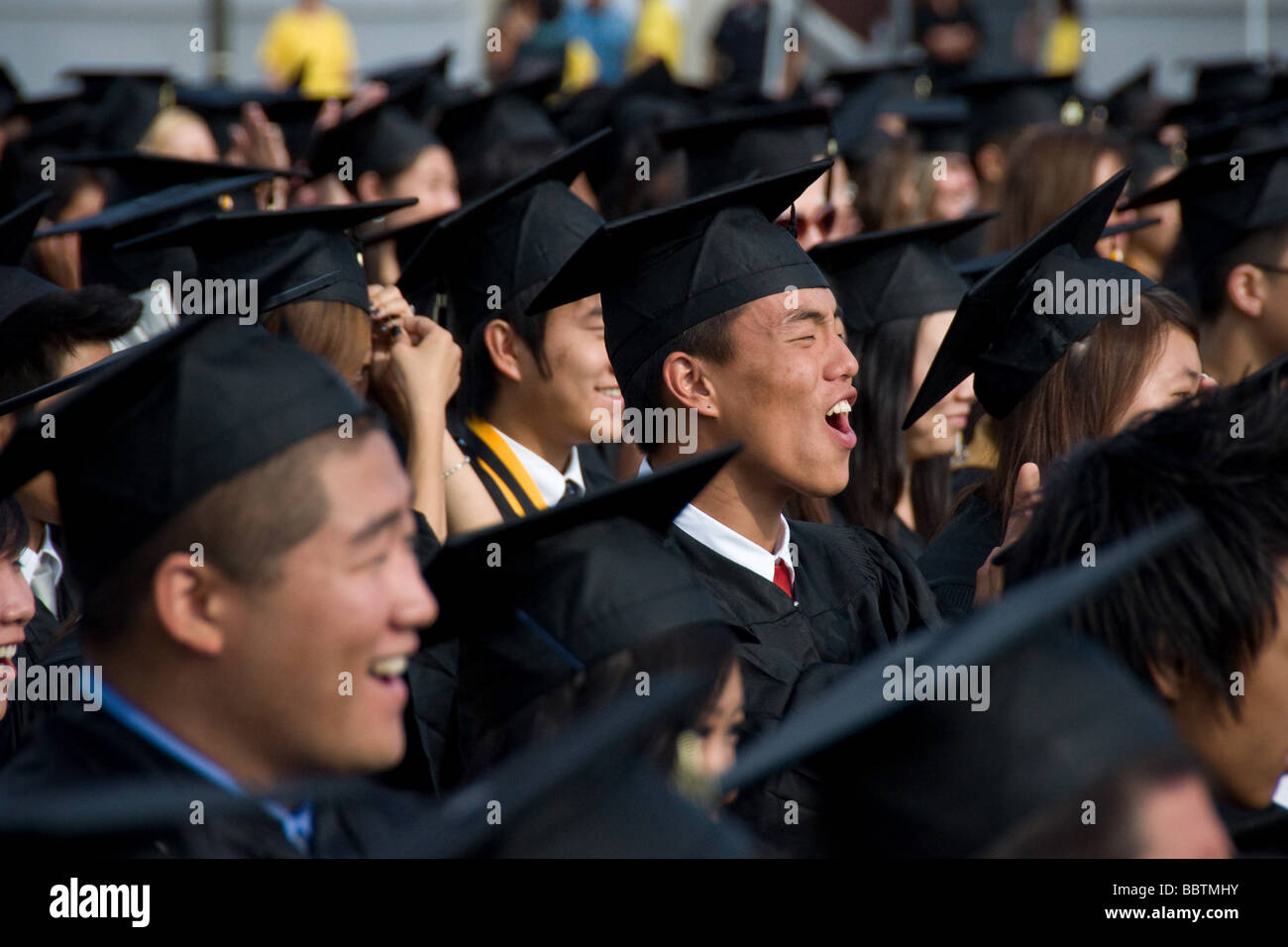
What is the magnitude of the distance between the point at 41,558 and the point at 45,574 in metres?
0.04

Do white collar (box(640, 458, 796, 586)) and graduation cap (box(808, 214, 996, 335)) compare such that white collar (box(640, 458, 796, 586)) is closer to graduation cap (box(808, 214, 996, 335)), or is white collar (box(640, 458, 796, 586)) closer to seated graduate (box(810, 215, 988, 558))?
seated graduate (box(810, 215, 988, 558))

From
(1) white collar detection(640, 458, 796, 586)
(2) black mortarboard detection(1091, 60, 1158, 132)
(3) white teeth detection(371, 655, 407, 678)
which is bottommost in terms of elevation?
(3) white teeth detection(371, 655, 407, 678)

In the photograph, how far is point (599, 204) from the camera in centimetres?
667

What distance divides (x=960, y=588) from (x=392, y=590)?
169 centimetres

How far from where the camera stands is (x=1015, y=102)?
8.12 metres

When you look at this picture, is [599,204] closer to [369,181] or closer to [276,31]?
[369,181]

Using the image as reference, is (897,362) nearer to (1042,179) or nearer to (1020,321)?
(1020,321)

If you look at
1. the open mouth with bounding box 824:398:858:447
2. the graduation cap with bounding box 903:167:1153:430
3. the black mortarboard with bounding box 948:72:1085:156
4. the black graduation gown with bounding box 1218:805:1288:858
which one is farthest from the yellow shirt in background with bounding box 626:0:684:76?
the black graduation gown with bounding box 1218:805:1288:858

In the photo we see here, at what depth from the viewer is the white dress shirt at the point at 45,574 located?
3.41 m

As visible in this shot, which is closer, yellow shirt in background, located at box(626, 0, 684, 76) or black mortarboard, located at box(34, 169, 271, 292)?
black mortarboard, located at box(34, 169, 271, 292)

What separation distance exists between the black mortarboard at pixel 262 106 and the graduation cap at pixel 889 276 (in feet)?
11.4

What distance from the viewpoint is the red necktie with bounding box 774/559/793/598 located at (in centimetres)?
297

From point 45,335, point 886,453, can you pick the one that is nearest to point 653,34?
point 886,453
